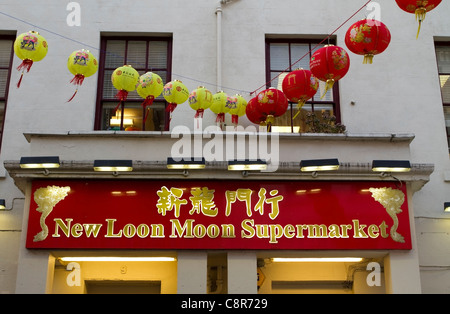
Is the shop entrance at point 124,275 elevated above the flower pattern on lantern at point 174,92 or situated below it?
below

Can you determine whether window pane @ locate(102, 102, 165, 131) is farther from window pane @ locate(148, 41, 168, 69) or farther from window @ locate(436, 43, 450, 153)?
window @ locate(436, 43, 450, 153)

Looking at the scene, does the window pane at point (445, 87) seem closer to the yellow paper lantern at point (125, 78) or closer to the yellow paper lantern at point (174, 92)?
the yellow paper lantern at point (174, 92)

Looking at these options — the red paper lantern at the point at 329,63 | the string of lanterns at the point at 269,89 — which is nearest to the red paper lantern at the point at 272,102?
the string of lanterns at the point at 269,89

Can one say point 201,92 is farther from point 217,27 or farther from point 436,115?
point 436,115

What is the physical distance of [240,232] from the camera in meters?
11.8

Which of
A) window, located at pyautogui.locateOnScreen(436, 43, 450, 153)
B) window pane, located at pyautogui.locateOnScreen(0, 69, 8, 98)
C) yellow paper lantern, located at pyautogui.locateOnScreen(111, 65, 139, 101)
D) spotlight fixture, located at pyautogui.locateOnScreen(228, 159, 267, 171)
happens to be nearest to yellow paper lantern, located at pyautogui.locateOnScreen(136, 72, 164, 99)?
yellow paper lantern, located at pyautogui.locateOnScreen(111, 65, 139, 101)

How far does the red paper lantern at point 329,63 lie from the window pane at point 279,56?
4.14 m

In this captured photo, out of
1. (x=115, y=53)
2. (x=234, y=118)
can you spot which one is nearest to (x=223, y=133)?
(x=234, y=118)

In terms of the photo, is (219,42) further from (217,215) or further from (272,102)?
(217,215)

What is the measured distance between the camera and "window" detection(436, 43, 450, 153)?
14588mm

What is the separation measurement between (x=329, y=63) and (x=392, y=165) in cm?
256

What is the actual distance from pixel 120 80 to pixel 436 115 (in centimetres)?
784

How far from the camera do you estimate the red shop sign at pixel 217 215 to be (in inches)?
459
